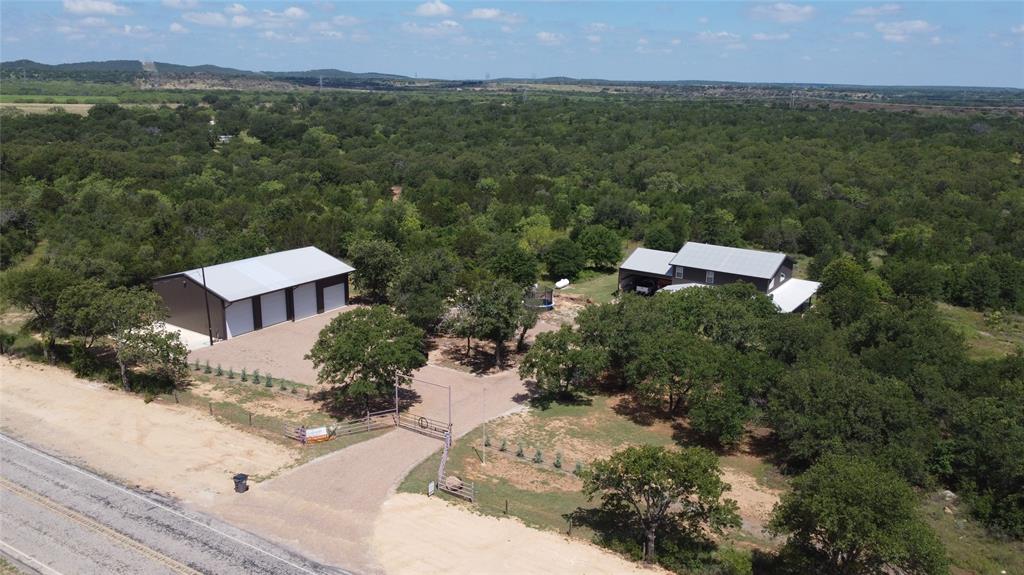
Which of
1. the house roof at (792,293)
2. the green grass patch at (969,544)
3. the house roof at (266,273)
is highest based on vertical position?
the house roof at (266,273)

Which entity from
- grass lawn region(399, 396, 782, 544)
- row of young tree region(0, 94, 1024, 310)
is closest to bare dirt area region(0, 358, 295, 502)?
grass lawn region(399, 396, 782, 544)

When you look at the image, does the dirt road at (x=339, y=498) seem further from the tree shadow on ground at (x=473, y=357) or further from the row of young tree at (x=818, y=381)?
the row of young tree at (x=818, y=381)

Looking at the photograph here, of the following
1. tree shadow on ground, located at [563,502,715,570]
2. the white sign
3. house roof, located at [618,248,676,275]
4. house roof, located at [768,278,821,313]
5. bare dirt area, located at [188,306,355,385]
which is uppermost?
house roof, located at [618,248,676,275]

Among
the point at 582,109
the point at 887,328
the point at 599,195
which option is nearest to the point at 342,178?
the point at 599,195

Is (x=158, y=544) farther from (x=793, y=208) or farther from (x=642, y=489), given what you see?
(x=793, y=208)

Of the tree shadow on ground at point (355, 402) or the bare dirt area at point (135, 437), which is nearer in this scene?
the bare dirt area at point (135, 437)

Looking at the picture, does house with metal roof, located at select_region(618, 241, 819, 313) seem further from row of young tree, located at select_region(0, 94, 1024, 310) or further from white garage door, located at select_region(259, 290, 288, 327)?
white garage door, located at select_region(259, 290, 288, 327)

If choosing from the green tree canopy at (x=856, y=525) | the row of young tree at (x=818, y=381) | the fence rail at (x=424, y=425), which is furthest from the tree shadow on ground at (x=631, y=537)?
the fence rail at (x=424, y=425)
